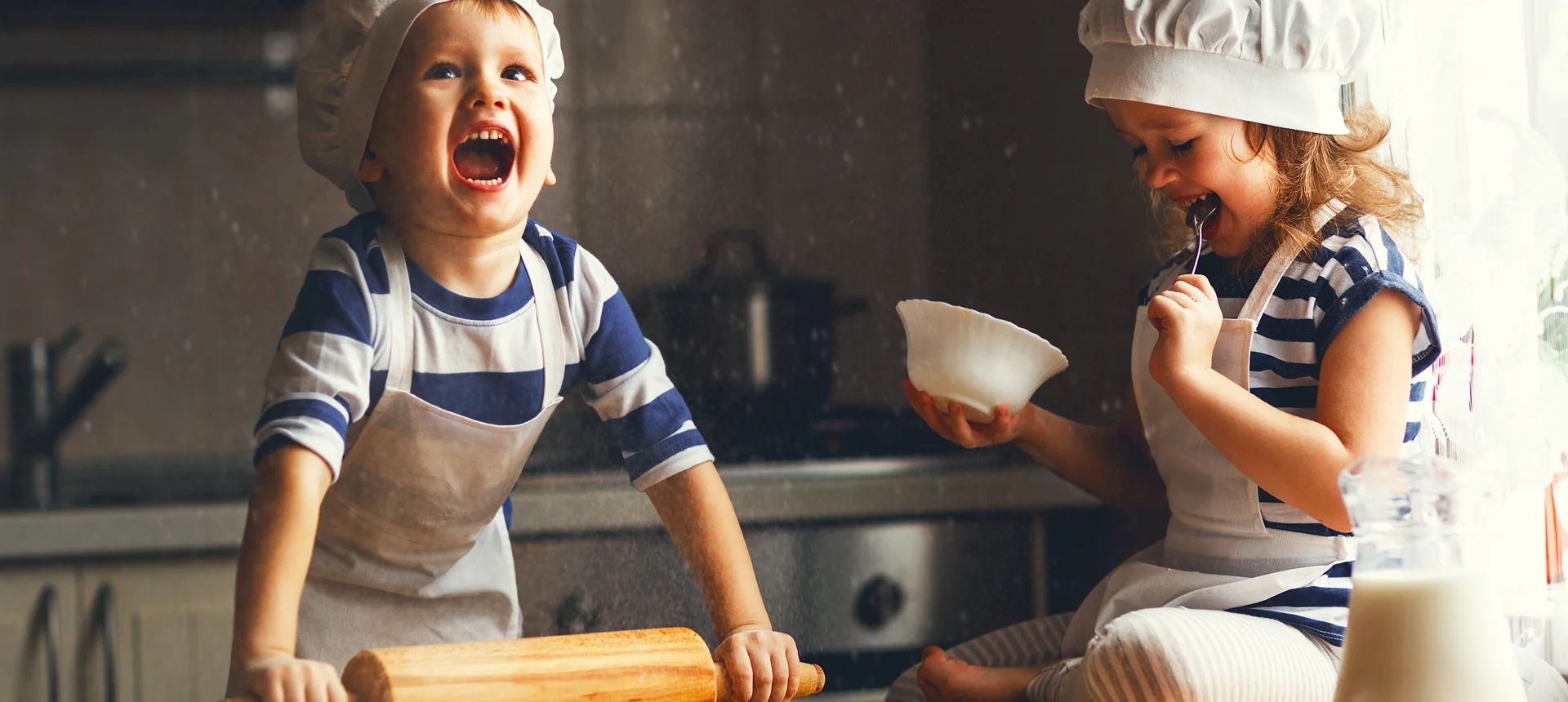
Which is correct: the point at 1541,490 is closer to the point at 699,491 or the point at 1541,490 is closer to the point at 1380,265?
the point at 1380,265

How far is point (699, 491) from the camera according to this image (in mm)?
602

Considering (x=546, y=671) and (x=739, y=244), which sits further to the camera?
(x=739, y=244)

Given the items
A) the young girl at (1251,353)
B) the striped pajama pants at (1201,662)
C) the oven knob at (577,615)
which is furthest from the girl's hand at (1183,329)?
the oven knob at (577,615)

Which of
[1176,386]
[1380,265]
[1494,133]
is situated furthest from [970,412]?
[1494,133]

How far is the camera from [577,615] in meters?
0.68

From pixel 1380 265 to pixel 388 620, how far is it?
52 centimetres

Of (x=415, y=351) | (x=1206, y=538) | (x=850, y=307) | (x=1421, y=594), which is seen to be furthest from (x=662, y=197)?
(x=1421, y=594)

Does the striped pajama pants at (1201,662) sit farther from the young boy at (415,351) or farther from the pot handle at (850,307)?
the pot handle at (850,307)

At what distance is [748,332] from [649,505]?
217 millimetres

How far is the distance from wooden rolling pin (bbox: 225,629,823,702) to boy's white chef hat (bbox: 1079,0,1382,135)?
1.19 feet

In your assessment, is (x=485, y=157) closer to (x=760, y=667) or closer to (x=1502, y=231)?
(x=760, y=667)

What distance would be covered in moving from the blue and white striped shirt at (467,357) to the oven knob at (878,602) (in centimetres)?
19

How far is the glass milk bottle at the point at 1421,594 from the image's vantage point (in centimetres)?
46

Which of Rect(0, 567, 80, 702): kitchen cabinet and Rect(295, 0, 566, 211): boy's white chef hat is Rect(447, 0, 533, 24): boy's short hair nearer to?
Rect(295, 0, 566, 211): boy's white chef hat
